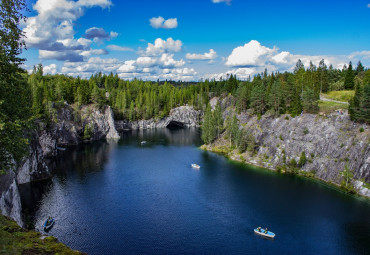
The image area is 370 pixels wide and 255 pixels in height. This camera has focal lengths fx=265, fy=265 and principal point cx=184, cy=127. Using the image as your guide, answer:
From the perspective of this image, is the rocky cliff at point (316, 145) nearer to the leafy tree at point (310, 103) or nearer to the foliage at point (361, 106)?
the foliage at point (361, 106)

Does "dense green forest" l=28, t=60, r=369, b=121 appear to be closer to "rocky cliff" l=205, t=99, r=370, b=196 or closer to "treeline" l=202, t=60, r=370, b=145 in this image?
"treeline" l=202, t=60, r=370, b=145

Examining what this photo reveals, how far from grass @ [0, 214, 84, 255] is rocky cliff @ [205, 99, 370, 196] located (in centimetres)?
7248

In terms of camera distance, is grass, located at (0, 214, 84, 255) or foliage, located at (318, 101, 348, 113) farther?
foliage, located at (318, 101, 348, 113)

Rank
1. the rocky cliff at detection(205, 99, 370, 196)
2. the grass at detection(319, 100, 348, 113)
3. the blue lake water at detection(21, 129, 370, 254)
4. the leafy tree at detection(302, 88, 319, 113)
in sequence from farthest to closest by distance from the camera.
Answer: the leafy tree at detection(302, 88, 319, 113) < the grass at detection(319, 100, 348, 113) < the rocky cliff at detection(205, 99, 370, 196) < the blue lake water at detection(21, 129, 370, 254)

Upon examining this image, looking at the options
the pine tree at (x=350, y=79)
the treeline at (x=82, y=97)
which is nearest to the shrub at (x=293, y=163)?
the pine tree at (x=350, y=79)

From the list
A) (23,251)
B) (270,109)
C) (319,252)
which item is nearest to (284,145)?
(270,109)

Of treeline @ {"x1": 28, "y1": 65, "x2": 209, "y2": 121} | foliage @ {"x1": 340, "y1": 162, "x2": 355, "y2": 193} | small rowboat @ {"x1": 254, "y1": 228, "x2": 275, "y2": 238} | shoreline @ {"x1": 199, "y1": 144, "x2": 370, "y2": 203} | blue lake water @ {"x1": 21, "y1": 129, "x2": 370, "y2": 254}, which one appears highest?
treeline @ {"x1": 28, "y1": 65, "x2": 209, "y2": 121}

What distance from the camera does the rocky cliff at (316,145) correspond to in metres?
74.1

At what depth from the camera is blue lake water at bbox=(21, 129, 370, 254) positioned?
46.7m

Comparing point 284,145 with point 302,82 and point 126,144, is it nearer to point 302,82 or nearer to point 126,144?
point 302,82

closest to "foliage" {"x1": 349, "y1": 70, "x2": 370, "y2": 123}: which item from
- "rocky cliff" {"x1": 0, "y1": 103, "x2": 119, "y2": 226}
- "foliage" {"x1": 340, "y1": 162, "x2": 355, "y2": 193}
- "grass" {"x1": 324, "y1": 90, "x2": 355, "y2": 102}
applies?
"foliage" {"x1": 340, "y1": 162, "x2": 355, "y2": 193}

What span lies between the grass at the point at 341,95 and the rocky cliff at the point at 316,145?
79.5 feet

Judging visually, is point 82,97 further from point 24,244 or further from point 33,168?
point 24,244

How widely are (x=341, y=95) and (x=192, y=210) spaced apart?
89.3 meters
